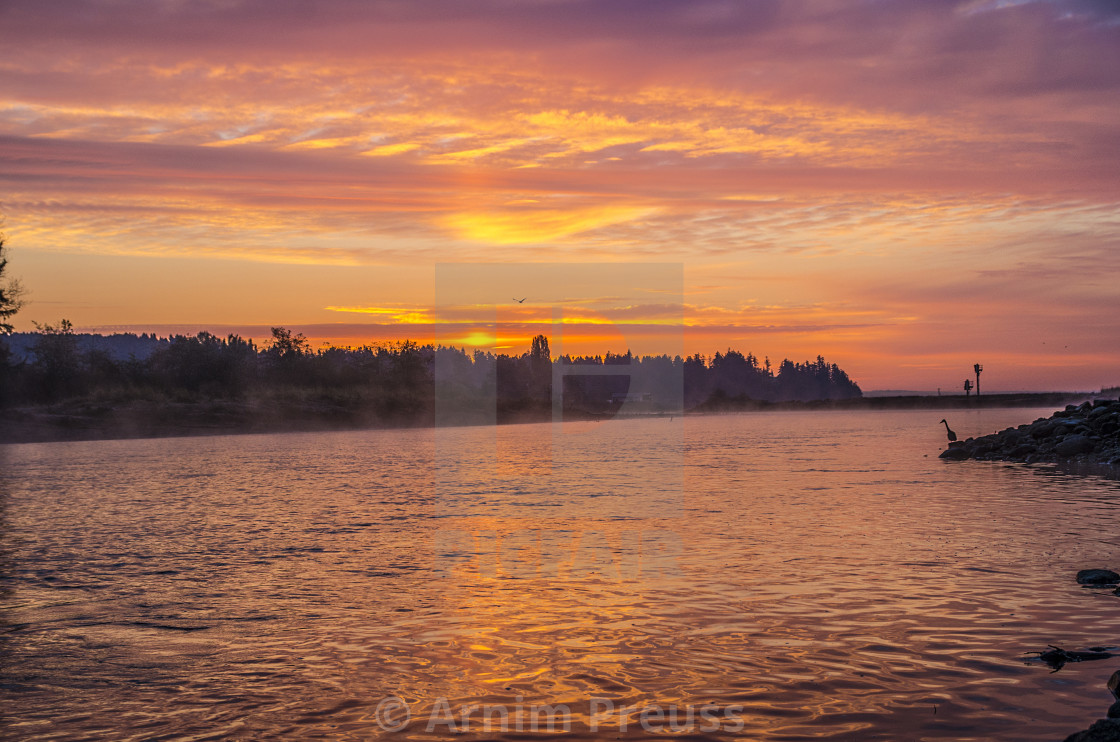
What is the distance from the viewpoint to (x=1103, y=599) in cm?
1187

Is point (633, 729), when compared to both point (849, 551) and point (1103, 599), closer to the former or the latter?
point (1103, 599)

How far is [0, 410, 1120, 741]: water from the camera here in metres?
7.97

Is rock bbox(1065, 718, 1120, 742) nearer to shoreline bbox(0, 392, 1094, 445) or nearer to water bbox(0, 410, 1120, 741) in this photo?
water bbox(0, 410, 1120, 741)

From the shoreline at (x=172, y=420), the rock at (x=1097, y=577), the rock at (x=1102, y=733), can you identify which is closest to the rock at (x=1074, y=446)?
the rock at (x=1097, y=577)

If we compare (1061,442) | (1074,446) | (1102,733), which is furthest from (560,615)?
(1061,442)

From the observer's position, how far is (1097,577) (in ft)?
42.1

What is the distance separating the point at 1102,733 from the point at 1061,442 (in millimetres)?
35940

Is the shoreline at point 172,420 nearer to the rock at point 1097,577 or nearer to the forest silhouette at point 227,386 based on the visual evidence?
the forest silhouette at point 227,386

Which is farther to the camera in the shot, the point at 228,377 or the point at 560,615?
the point at 228,377

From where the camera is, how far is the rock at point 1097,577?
1277cm

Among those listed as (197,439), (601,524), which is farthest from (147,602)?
(197,439)
